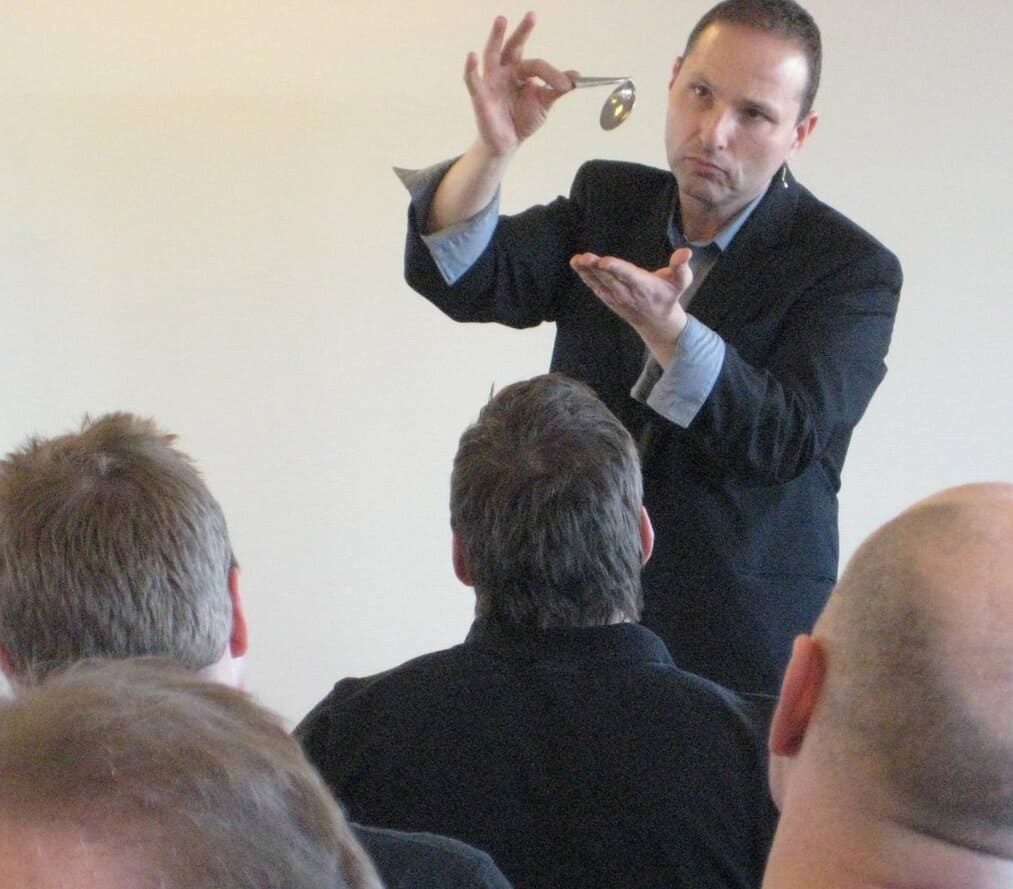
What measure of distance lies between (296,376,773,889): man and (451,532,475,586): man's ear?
38mm

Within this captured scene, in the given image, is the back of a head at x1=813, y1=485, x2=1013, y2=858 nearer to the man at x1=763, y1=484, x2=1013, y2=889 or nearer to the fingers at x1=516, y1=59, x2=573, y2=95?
the man at x1=763, y1=484, x2=1013, y2=889

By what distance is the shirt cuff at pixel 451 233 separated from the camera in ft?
5.88

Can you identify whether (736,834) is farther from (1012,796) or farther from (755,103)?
(755,103)

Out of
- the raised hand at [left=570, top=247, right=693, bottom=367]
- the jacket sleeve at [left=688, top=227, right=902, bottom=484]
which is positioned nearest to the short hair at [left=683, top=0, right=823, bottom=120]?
the jacket sleeve at [left=688, top=227, right=902, bottom=484]

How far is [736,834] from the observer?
1169mm

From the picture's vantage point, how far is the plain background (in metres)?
2.93

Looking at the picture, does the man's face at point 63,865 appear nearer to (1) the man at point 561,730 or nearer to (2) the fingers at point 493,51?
(1) the man at point 561,730

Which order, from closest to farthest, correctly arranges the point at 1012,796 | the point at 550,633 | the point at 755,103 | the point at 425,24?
the point at 1012,796
the point at 550,633
the point at 755,103
the point at 425,24

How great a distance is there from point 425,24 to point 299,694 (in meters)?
1.52

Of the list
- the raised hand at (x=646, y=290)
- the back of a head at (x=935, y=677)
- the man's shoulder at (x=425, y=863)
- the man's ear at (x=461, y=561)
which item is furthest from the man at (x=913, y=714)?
the raised hand at (x=646, y=290)

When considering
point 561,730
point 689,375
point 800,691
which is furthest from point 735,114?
point 800,691

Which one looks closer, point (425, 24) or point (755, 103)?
point (755, 103)

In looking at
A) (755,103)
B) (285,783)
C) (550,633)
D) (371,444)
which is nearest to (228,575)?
(550,633)

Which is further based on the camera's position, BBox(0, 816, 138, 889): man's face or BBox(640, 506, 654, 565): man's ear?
BBox(640, 506, 654, 565): man's ear
